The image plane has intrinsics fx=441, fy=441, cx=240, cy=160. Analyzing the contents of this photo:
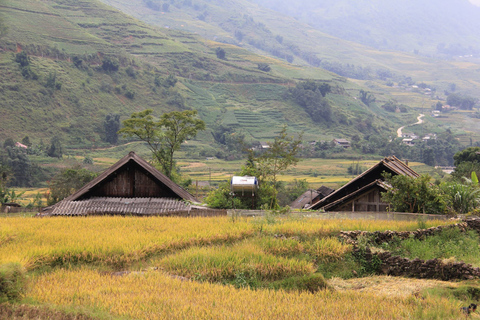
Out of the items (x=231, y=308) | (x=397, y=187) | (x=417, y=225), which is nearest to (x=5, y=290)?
(x=231, y=308)

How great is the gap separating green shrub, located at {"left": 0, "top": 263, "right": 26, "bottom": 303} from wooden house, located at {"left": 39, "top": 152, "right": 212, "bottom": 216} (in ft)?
33.4

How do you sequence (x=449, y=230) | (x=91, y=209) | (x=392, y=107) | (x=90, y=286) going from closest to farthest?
1. (x=90, y=286)
2. (x=449, y=230)
3. (x=91, y=209)
4. (x=392, y=107)

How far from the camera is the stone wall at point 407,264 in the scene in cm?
903

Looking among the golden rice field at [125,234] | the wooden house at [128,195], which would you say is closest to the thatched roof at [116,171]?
the wooden house at [128,195]

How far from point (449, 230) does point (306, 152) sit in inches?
3541

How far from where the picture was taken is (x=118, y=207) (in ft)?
57.3

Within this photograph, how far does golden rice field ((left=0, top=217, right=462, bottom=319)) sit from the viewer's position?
6.80 meters

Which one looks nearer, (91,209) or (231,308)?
(231,308)

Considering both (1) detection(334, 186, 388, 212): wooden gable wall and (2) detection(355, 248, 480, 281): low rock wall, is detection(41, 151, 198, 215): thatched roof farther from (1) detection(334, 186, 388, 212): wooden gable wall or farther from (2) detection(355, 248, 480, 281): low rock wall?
(2) detection(355, 248, 480, 281): low rock wall

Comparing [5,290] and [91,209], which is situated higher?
[5,290]

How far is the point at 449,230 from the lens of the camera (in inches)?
471

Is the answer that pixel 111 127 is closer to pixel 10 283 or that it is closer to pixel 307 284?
pixel 307 284

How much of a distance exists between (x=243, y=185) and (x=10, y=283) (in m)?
13.1

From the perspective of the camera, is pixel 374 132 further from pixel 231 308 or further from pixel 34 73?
pixel 231 308
